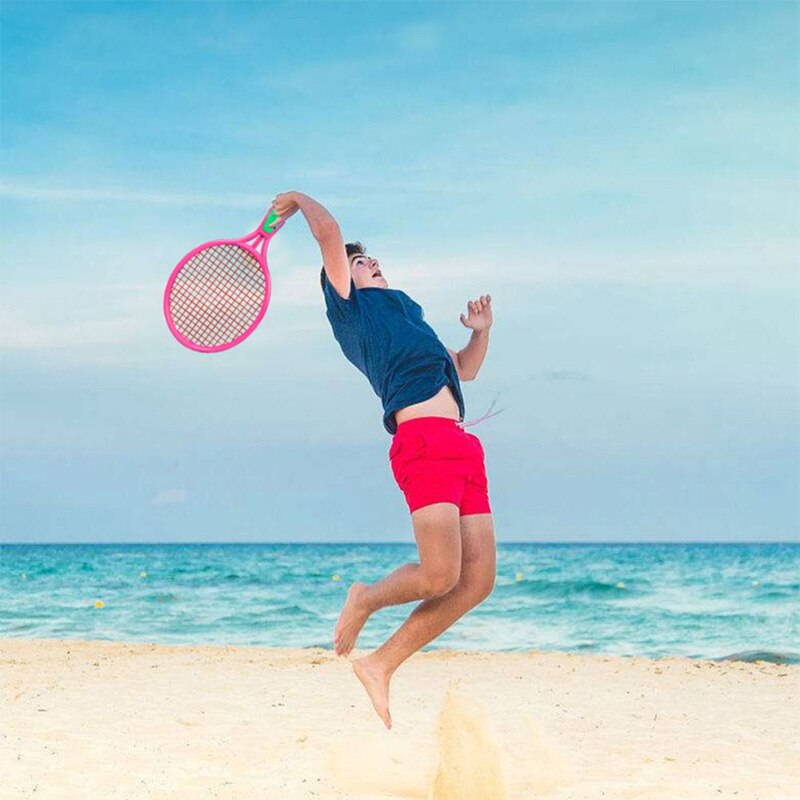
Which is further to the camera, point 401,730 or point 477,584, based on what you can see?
point 401,730

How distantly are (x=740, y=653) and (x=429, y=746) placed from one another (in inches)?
343

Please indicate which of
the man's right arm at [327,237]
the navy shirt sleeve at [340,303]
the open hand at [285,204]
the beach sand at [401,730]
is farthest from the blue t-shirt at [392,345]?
the beach sand at [401,730]

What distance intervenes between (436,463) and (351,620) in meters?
0.78

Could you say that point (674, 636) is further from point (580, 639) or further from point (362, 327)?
point (362, 327)

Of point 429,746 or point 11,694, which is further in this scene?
point 11,694

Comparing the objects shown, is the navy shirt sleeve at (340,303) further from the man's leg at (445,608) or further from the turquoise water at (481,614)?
the turquoise water at (481,614)

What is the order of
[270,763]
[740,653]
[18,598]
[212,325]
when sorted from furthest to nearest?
[18,598] → [740,653] → [270,763] → [212,325]

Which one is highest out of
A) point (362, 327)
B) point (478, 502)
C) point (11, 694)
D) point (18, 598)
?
point (362, 327)

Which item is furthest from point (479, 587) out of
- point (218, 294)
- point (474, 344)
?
point (218, 294)

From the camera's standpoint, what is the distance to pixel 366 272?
4.98 metres

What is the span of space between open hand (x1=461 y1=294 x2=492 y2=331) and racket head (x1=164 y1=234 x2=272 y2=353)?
980 mm

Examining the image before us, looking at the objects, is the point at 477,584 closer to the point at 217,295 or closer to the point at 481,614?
the point at 217,295

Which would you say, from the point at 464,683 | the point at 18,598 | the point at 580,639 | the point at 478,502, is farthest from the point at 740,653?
the point at 18,598

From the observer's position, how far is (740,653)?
49.6 feet
